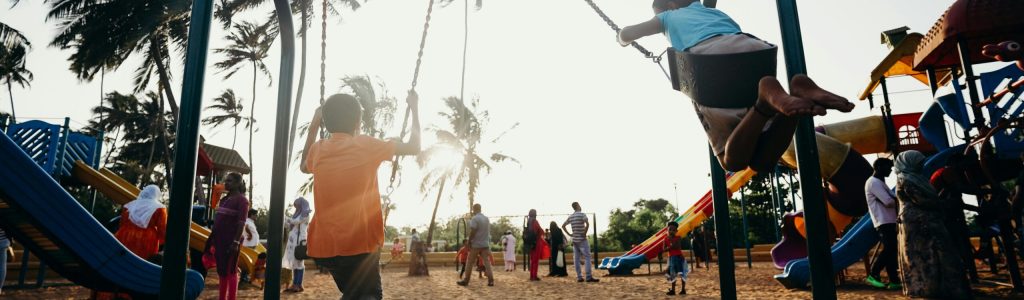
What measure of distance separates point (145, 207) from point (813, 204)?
6.69 meters

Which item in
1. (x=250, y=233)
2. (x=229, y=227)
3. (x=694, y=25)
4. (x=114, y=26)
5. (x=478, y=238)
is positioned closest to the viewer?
(x=694, y=25)

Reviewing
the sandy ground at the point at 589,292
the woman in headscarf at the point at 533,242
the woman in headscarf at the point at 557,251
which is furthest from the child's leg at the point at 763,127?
the woman in headscarf at the point at 557,251

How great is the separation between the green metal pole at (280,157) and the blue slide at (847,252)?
7269mm

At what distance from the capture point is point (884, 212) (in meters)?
6.53

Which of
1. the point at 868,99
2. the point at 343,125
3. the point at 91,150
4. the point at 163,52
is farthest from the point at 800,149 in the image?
the point at 163,52

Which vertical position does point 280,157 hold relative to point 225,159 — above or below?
below

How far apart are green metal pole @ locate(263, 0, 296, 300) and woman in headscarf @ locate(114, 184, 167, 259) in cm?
388

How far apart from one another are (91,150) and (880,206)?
15572mm

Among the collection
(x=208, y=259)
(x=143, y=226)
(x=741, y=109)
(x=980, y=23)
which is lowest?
(x=208, y=259)

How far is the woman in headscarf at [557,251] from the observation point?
1265cm

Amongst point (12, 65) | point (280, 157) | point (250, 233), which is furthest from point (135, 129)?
point (280, 157)

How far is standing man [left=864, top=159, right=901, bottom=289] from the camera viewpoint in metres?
6.50

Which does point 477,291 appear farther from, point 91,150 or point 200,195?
point 200,195

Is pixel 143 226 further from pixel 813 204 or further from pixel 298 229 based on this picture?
pixel 813 204
